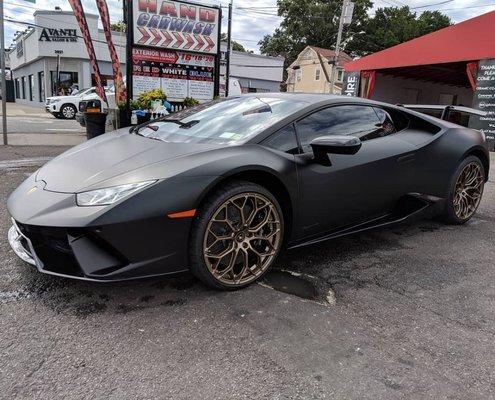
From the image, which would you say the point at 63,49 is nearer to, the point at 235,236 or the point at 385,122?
the point at 385,122

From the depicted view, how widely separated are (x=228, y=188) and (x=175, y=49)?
7311mm

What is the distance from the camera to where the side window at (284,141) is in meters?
2.85

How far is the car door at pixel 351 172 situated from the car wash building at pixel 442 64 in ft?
27.1

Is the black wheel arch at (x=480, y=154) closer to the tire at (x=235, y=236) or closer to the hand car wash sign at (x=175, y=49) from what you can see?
the tire at (x=235, y=236)

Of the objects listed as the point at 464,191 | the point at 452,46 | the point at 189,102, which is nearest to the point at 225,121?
the point at 464,191

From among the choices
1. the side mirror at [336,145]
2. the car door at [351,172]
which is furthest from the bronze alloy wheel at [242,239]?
the side mirror at [336,145]

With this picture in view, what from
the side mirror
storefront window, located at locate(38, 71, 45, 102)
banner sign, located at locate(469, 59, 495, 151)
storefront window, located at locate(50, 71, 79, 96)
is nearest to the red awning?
banner sign, located at locate(469, 59, 495, 151)

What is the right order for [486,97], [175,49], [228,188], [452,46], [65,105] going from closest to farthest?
[228,188] < [175,49] < [486,97] < [452,46] < [65,105]

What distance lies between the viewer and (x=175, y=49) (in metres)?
9.07

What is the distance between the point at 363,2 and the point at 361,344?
60352 millimetres

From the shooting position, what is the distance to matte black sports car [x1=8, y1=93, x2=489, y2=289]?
89.7 inches

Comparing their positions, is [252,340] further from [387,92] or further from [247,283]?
[387,92]

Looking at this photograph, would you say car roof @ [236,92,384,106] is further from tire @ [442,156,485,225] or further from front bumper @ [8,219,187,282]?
front bumper @ [8,219,187,282]

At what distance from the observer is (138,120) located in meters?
8.44
